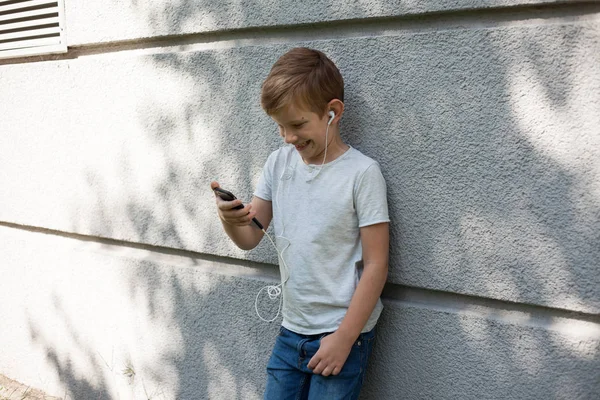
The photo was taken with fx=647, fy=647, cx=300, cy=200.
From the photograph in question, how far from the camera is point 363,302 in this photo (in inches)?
84.7

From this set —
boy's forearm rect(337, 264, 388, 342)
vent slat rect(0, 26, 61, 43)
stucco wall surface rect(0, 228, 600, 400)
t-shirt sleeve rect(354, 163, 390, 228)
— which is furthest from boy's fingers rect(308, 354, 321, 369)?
vent slat rect(0, 26, 61, 43)

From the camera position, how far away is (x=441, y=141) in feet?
7.07

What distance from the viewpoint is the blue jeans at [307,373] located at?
2.21 m

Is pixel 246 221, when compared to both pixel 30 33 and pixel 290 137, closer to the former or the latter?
pixel 290 137

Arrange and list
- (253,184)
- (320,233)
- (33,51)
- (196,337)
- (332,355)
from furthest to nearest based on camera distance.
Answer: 1. (33,51)
2. (196,337)
3. (253,184)
4. (320,233)
5. (332,355)

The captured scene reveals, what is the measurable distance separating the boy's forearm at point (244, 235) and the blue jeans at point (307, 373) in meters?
0.35

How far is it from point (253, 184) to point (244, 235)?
329 mm

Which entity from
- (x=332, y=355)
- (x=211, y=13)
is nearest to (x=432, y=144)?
(x=332, y=355)

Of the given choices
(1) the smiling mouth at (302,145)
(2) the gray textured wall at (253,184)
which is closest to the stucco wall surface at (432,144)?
(2) the gray textured wall at (253,184)

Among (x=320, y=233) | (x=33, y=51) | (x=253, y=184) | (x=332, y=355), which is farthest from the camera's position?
(x=33, y=51)

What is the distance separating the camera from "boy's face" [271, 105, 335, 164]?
84.0 inches

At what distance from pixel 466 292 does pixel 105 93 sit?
2.04 m

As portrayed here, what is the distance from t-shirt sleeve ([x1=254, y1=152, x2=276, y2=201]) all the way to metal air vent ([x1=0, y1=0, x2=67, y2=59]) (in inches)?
60.3

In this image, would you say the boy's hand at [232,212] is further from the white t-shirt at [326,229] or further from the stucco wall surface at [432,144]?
the stucco wall surface at [432,144]
